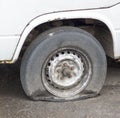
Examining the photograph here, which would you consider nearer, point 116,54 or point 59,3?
point 59,3

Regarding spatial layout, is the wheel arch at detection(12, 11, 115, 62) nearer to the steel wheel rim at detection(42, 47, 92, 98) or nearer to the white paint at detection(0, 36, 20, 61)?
the white paint at detection(0, 36, 20, 61)

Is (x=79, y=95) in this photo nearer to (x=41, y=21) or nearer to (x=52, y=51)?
(x=52, y=51)

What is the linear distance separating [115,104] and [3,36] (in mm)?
1521

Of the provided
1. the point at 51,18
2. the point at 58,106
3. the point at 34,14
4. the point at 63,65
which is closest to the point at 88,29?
the point at 63,65

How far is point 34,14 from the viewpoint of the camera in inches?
186

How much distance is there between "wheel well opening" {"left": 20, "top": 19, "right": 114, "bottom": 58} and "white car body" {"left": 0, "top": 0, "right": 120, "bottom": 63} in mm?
185

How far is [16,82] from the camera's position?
19.0ft

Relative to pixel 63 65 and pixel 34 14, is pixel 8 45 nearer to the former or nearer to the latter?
pixel 34 14

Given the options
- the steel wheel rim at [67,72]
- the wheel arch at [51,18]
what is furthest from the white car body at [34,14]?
the steel wheel rim at [67,72]

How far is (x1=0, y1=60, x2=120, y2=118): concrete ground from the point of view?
4848 mm

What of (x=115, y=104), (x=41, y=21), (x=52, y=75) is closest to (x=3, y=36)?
(x=41, y=21)

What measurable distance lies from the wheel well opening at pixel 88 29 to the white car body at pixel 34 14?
0.19 metres

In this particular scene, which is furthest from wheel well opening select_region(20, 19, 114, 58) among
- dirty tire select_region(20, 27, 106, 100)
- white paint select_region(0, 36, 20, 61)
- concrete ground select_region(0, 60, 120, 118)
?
concrete ground select_region(0, 60, 120, 118)

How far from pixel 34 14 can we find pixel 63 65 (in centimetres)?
75
